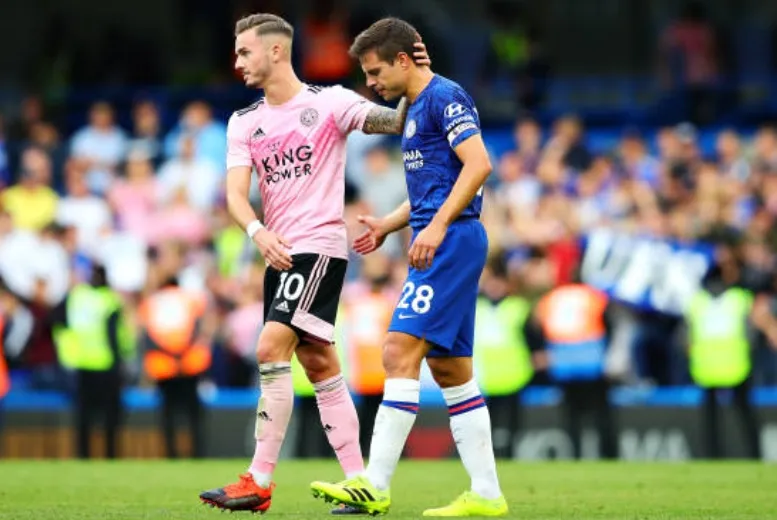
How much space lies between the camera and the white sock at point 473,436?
355 inches

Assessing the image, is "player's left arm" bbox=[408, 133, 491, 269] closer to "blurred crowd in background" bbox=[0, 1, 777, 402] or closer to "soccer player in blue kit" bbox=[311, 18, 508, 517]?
"soccer player in blue kit" bbox=[311, 18, 508, 517]

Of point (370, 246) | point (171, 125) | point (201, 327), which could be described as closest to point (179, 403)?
point (201, 327)

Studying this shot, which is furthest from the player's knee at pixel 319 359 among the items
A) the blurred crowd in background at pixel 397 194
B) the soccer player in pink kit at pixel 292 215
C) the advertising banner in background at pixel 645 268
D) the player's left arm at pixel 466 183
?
the advertising banner in background at pixel 645 268

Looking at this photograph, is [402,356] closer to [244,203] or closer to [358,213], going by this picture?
[244,203]

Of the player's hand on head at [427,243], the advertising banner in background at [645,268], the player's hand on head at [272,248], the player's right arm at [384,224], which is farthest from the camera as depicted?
the advertising banner in background at [645,268]

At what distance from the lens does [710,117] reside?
22.9 m

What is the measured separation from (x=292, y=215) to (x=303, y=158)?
0.30 meters

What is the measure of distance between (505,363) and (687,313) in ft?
6.11

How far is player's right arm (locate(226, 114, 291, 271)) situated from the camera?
9.16 m

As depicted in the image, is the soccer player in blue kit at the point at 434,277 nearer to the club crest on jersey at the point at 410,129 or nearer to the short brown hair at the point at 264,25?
the club crest on jersey at the point at 410,129

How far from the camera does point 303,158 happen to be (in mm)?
9406

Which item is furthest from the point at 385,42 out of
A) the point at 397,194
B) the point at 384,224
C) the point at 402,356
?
the point at 397,194

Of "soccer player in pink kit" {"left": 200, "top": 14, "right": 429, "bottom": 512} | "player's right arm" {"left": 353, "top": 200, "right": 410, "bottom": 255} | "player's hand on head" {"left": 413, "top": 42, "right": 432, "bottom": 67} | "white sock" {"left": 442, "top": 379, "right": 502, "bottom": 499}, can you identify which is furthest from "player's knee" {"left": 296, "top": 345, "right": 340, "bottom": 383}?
"player's hand on head" {"left": 413, "top": 42, "right": 432, "bottom": 67}

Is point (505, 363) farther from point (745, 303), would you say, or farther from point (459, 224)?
point (459, 224)
